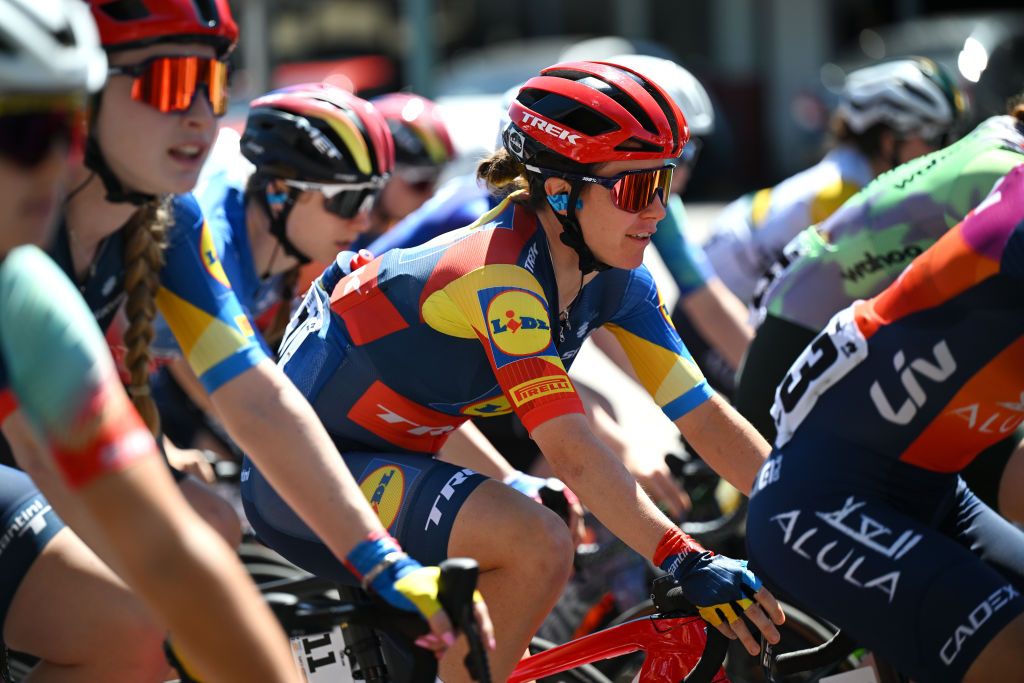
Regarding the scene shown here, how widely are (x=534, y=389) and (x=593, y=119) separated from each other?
80 centimetres

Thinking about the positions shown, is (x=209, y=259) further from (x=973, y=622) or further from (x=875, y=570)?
(x=973, y=622)

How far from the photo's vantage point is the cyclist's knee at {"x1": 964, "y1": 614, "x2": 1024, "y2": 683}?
288 centimetres

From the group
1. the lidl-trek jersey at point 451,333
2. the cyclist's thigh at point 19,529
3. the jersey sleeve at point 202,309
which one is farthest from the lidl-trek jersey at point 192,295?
the lidl-trek jersey at point 451,333

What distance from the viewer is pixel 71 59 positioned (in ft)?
7.21

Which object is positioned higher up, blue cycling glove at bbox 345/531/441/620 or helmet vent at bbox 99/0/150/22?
helmet vent at bbox 99/0/150/22

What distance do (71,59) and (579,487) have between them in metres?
1.63

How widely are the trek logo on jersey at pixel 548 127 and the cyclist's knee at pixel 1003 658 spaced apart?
163cm

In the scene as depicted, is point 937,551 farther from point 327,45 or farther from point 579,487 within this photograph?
point 327,45

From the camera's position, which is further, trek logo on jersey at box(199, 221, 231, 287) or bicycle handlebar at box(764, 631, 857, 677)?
bicycle handlebar at box(764, 631, 857, 677)

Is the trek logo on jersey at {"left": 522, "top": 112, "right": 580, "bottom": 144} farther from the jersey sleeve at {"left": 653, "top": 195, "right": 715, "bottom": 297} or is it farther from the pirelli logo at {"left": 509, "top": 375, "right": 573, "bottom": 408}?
the jersey sleeve at {"left": 653, "top": 195, "right": 715, "bottom": 297}

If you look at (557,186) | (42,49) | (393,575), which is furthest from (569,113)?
(42,49)

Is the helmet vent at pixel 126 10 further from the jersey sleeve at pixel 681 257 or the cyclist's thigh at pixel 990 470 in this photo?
the jersey sleeve at pixel 681 257

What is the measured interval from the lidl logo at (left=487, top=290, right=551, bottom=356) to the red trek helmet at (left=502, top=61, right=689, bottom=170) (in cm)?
48

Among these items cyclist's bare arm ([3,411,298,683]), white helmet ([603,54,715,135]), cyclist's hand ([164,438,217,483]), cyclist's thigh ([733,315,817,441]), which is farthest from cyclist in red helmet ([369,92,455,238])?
cyclist's bare arm ([3,411,298,683])
